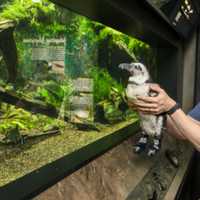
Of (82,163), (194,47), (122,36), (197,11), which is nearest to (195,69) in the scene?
(194,47)

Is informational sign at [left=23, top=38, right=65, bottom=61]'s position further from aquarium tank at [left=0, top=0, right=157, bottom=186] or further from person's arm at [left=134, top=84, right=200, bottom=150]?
person's arm at [left=134, top=84, right=200, bottom=150]

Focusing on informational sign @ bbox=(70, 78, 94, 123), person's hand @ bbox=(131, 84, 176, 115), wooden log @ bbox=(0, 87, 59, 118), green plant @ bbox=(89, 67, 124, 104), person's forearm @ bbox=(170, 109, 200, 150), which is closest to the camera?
wooden log @ bbox=(0, 87, 59, 118)

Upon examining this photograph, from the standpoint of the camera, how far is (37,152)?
1132 mm

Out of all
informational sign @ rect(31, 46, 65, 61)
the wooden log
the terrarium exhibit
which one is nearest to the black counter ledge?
the terrarium exhibit

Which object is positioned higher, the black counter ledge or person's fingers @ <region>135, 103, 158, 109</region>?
person's fingers @ <region>135, 103, 158, 109</region>

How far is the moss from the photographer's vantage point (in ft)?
3.15

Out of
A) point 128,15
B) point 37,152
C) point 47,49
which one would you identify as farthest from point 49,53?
point 128,15

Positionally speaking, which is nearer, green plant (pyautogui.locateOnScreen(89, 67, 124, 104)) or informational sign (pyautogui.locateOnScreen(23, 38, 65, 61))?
informational sign (pyautogui.locateOnScreen(23, 38, 65, 61))

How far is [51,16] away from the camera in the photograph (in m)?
1.18

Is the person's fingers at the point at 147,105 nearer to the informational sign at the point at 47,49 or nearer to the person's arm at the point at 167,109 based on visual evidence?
the person's arm at the point at 167,109

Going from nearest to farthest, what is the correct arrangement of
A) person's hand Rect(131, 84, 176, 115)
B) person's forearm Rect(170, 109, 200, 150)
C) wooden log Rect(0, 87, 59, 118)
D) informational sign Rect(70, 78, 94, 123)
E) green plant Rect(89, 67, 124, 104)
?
wooden log Rect(0, 87, 59, 118)
person's hand Rect(131, 84, 176, 115)
person's forearm Rect(170, 109, 200, 150)
informational sign Rect(70, 78, 94, 123)
green plant Rect(89, 67, 124, 104)

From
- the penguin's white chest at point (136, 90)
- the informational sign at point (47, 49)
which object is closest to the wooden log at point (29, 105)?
the informational sign at point (47, 49)

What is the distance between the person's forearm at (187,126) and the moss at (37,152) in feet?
1.23

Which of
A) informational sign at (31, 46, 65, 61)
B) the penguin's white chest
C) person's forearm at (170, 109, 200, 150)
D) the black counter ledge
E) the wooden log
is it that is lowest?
the black counter ledge
